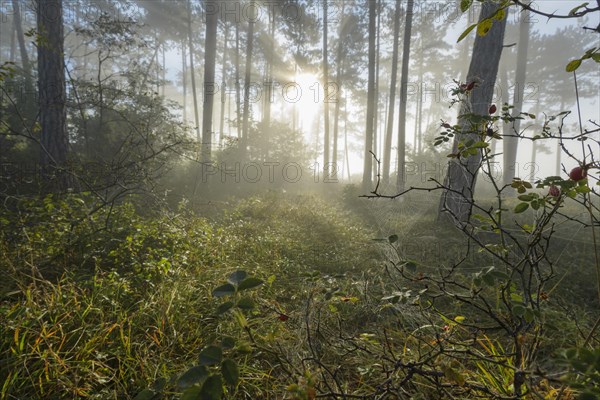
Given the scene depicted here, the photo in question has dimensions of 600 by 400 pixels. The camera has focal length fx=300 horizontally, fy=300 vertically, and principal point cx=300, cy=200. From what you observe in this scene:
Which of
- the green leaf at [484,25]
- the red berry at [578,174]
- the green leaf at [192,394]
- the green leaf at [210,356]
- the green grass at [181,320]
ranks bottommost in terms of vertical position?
the green grass at [181,320]

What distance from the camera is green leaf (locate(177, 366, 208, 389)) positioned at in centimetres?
74

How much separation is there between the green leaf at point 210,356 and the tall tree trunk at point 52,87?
702 cm

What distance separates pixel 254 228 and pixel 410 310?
4.27 meters

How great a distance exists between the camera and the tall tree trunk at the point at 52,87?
6.09 m

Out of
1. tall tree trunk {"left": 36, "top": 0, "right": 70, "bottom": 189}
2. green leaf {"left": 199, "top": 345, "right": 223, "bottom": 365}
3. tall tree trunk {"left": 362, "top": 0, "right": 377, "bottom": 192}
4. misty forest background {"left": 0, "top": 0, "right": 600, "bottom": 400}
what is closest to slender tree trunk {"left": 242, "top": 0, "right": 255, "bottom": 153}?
misty forest background {"left": 0, "top": 0, "right": 600, "bottom": 400}

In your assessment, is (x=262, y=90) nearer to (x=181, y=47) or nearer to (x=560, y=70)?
(x=181, y=47)

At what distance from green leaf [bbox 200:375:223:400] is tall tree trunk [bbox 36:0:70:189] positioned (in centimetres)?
709

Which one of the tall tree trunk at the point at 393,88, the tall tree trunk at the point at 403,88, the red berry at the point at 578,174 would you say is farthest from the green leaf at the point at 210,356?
the tall tree trunk at the point at 393,88

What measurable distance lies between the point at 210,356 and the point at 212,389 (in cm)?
8

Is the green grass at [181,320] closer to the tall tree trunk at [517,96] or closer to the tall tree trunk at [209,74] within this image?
the tall tree trunk at [209,74]

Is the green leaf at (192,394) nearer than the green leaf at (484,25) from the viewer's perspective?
Yes

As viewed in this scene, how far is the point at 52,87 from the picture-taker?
6.21 metres

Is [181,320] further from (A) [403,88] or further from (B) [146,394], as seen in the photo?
(A) [403,88]

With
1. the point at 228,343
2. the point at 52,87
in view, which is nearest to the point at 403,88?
the point at 52,87
